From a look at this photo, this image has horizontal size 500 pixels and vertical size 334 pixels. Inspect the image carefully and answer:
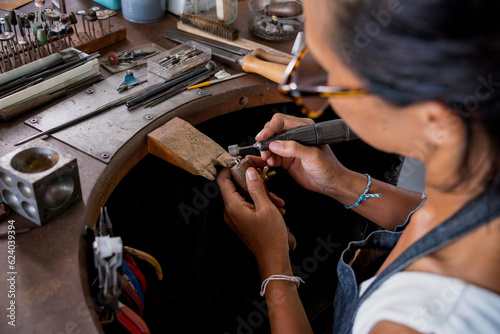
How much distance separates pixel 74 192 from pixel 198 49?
2.64 feet

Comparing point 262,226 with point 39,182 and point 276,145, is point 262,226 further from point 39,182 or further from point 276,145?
point 39,182

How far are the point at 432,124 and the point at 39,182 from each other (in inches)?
29.8

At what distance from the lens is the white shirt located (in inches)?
26.8

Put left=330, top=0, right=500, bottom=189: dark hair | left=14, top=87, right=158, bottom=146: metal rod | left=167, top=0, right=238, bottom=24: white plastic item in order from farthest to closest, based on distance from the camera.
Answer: left=167, top=0, right=238, bottom=24: white plastic item < left=14, top=87, right=158, bottom=146: metal rod < left=330, top=0, right=500, bottom=189: dark hair

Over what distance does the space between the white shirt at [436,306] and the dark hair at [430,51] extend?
23 cm

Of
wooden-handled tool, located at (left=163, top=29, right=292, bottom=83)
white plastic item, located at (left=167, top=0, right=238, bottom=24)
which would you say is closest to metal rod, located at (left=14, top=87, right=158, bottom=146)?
wooden-handled tool, located at (left=163, top=29, right=292, bottom=83)

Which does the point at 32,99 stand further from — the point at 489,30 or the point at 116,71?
the point at 489,30

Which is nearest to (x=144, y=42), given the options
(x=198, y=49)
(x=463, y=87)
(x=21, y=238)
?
(x=198, y=49)

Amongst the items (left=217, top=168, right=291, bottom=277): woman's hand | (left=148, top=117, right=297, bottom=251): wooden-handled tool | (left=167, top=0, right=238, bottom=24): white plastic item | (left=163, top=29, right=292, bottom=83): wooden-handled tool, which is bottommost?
(left=217, top=168, right=291, bottom=277): woman's hand

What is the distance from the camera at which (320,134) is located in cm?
131

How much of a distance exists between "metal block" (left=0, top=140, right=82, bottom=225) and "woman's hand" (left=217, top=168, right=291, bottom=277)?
1.44ft

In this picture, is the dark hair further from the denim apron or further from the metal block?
the metal block

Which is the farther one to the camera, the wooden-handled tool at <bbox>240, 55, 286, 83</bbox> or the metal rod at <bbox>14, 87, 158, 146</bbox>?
the wooden-handled tool at <bbox>240, 55, 286, 83</bbox>

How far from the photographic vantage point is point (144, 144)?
4.34 ft
